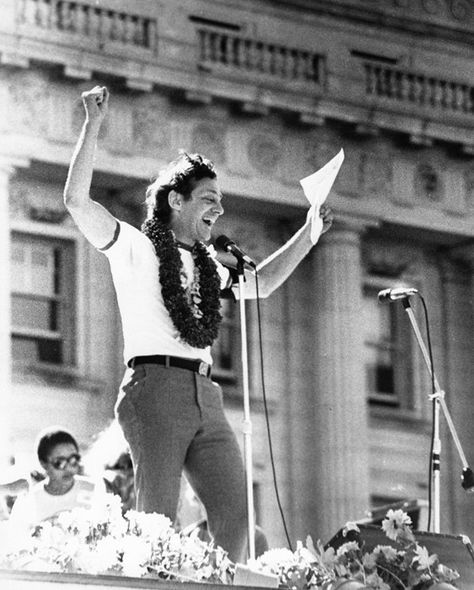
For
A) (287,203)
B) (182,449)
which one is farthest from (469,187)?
(182,449)

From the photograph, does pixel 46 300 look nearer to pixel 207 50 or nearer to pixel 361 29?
pixel 207 50

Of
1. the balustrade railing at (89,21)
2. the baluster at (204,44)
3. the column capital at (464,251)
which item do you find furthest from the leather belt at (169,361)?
the column capital at (464,251)

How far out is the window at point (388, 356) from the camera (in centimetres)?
2319

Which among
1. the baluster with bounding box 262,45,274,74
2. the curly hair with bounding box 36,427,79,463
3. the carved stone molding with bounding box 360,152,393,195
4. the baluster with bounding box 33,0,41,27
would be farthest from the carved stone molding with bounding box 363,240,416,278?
the curly hair with bounding box 36,427,79,463

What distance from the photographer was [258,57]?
2197cm

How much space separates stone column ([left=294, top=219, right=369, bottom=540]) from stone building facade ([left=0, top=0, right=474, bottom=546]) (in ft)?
0.07

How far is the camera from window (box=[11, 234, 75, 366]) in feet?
66.9

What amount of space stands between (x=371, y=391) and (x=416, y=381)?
51 centimetres

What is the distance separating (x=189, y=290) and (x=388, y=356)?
1619cm

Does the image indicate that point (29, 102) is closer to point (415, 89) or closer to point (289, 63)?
point (289, 63)

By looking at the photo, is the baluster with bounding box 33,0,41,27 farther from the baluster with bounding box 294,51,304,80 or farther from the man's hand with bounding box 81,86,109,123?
the man's hand with bounding box 81,86,109,123

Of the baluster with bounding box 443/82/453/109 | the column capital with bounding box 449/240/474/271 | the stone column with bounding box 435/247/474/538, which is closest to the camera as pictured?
the baluster with bounding box 443/82/453/109

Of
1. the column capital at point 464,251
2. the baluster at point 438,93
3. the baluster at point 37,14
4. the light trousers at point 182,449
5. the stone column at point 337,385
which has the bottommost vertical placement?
the light trousers at point 182,449

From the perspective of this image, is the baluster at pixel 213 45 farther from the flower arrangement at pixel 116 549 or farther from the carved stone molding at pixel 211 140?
the flower arrangement at pixel 116 549
